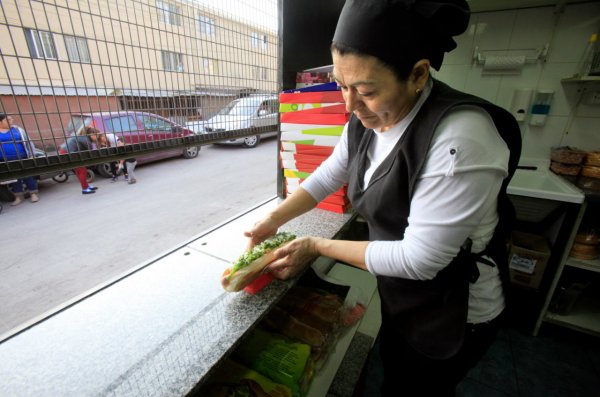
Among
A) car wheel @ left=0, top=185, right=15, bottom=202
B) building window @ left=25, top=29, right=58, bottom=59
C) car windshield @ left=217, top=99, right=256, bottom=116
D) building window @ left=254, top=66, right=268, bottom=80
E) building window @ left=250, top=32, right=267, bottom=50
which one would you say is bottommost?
car wheel @ left=0, top=185, right=15, bottom=202

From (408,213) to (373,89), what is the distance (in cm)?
31

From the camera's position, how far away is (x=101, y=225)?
270cm

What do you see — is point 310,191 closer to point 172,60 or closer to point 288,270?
point 288,270

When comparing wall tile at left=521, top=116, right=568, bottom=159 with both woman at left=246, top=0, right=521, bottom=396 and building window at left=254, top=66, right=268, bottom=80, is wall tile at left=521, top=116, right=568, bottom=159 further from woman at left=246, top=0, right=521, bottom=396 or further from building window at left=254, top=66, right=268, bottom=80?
building window at left=254, top=66, right=268, bottom=80

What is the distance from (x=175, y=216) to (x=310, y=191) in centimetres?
239

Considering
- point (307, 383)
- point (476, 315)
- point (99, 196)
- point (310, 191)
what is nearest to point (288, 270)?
point (310, 191)

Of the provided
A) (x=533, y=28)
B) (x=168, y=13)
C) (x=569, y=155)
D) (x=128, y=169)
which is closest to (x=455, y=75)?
(x=533, y=28)

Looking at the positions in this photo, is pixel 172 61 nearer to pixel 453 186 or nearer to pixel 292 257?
pixel 292 257

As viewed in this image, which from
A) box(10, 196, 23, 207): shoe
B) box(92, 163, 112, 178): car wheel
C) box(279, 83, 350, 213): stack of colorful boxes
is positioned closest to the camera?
box(279, 83, 350, 213): stack of colorful boxes

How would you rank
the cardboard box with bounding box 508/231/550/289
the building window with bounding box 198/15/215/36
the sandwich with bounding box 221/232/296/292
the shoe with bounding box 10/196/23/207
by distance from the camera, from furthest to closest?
1. the shoe with bounding box 10/196/23/207
2. the cardboard box with bounding box 508/231/550/289
3. the building window with bounding box 198/15/215/36
4. the sandwich with bounding box 221/232/296/292

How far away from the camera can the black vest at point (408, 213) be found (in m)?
0.64

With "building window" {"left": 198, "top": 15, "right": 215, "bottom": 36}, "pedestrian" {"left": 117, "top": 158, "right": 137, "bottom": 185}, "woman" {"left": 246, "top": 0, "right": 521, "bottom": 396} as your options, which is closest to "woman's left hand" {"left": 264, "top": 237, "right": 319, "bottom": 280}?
"woman" {"left": 246, "top": 0, "right": 521, "bottom": 396}

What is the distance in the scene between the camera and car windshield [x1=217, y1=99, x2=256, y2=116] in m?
1.19

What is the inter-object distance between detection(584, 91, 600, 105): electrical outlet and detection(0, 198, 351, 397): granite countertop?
7.28ft
